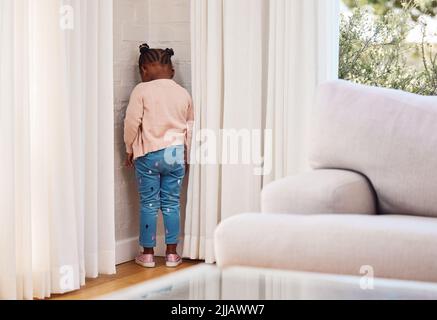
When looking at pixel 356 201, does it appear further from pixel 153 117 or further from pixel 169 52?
pixel 169 52

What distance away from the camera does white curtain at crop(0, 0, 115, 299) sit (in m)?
3.83

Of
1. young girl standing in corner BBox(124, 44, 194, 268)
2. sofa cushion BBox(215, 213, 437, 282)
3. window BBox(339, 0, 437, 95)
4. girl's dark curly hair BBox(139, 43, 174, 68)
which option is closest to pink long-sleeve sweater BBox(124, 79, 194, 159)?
young girl standing in corner BBox(124, 44, 194, 268)

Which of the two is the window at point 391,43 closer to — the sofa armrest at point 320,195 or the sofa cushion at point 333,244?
the sofa armrest at point 320,195

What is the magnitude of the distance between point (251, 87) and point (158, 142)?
0.59 meters

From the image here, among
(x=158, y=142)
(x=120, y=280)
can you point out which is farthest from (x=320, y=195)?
(x=158, y=142)

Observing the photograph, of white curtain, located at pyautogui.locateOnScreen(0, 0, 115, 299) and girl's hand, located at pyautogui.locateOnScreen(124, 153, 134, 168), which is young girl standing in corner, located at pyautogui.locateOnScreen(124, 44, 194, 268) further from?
white curtain, located at pyautogui.locateOnScreen(0, 0, 115, 299)

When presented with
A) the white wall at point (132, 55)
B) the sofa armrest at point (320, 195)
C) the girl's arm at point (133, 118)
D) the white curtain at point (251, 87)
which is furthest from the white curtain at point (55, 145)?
the sofa armrest at point (320, 195)

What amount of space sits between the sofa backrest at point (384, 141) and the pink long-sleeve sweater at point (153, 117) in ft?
6.11

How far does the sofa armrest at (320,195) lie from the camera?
2.73 m

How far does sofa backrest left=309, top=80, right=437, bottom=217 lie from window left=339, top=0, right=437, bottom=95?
1.83 m

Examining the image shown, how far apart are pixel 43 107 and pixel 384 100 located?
1.74m
